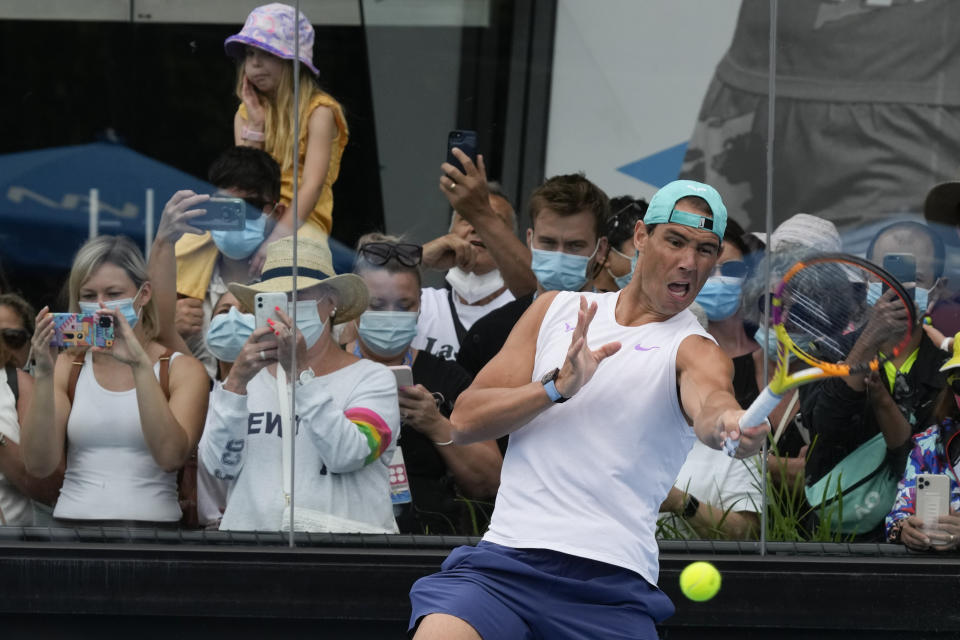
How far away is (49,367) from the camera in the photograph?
4922 mm

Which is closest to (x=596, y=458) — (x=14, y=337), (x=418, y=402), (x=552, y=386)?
(x=552, y=386)

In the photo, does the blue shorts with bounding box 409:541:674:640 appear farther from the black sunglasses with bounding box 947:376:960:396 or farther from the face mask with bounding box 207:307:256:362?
the black sunglasses with bounding box 947:376:960:396

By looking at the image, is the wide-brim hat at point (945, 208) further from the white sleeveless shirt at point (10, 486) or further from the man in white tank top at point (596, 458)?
the white sleeveless shirt at point (10, 486)

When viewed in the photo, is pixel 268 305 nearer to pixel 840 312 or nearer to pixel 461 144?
pixel 461 144

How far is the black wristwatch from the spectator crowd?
1.50 metres

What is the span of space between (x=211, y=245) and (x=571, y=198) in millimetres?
1295

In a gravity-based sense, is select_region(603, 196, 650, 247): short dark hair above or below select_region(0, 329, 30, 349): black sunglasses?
above

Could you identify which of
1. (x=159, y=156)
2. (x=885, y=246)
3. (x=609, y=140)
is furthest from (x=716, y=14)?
(x=159, y=156)

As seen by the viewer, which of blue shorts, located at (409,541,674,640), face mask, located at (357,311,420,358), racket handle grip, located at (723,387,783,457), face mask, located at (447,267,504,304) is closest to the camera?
racket handle grip, located at (723,387,783,457)

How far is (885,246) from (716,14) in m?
1.08

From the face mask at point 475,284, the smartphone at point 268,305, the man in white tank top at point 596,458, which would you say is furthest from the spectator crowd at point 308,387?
the man in white tank top at point 596,458

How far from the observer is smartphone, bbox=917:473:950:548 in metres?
4.85

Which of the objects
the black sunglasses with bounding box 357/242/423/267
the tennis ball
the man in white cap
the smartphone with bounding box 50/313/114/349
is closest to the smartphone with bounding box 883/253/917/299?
the tennis ball

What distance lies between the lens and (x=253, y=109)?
16.4 ft
